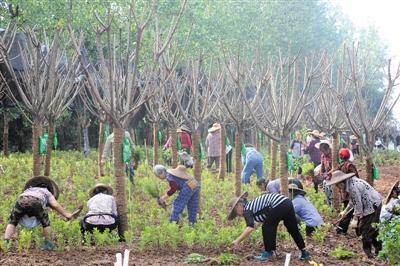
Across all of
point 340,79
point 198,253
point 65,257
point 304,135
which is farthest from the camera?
point 304,135

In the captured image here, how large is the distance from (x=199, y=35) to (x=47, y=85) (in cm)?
1694

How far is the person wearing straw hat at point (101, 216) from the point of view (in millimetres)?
7840

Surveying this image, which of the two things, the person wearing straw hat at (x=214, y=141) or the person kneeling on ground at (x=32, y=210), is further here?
the person wearing straw hat at (x=214, y=141)

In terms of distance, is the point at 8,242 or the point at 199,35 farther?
the point at 199,35

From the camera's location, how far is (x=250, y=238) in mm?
8055

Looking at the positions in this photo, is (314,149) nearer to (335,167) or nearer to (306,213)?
(335,167)

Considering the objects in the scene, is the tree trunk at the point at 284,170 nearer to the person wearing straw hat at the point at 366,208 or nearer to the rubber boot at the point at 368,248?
the person wearing straw hat at the point at 366,208

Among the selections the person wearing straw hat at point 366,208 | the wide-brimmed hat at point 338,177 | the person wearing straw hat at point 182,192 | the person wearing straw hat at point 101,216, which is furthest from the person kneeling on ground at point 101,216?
the person wearing straw hat at point 366,208

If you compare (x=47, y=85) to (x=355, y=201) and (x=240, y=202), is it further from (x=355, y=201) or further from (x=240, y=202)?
(x=355, y=201)

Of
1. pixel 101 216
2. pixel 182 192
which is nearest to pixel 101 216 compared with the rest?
pixel 101 216

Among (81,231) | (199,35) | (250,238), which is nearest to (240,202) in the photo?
(250,238)

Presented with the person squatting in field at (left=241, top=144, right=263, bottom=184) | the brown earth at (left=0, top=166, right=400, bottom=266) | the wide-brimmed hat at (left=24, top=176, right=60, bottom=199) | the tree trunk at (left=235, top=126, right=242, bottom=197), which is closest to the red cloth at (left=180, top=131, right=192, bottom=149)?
the person squatting in field at (left=241, top=144, right=263, bottom=184)

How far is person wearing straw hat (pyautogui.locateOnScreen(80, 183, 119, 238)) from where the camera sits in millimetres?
7840

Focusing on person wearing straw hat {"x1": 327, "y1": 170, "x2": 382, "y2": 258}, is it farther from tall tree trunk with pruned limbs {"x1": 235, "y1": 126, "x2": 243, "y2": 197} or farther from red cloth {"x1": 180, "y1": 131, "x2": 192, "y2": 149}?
red cloth {"x1": 180, "y1": 131, "x2": 192, "y2": 149}
